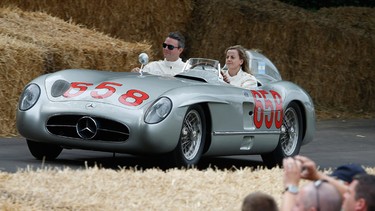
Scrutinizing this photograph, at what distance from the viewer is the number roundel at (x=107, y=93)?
11219 mm

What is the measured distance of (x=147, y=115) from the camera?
11.1m

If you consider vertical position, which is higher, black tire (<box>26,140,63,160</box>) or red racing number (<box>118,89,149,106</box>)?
red racing number (<box>118,89,149,106</box>)

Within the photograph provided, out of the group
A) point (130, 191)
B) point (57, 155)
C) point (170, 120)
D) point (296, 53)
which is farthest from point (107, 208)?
point (296, 53)

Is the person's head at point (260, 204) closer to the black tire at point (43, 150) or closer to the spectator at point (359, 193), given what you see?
the spectator at point (359, 193)

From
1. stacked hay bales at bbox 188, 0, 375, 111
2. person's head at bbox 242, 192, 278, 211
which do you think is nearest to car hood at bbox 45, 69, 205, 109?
person's head at bbox 242, 192, 278, 211

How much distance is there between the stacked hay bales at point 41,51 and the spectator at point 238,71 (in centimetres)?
296

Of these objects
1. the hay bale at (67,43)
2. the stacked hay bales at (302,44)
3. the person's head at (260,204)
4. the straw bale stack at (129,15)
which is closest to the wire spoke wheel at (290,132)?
the hay bale at (67,43)

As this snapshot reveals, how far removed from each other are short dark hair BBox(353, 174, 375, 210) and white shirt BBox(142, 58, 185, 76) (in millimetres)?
7306

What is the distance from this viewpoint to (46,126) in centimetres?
1134

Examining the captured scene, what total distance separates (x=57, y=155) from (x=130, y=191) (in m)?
3.72

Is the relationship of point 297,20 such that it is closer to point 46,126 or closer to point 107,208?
point 46,126

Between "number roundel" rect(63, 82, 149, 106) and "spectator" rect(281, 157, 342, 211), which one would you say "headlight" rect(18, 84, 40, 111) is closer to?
"number roundel" rect(63, 82, 149, 106)

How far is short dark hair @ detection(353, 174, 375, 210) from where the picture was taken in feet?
18.2

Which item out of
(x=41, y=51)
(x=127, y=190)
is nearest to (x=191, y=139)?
(x=127, y=190)
